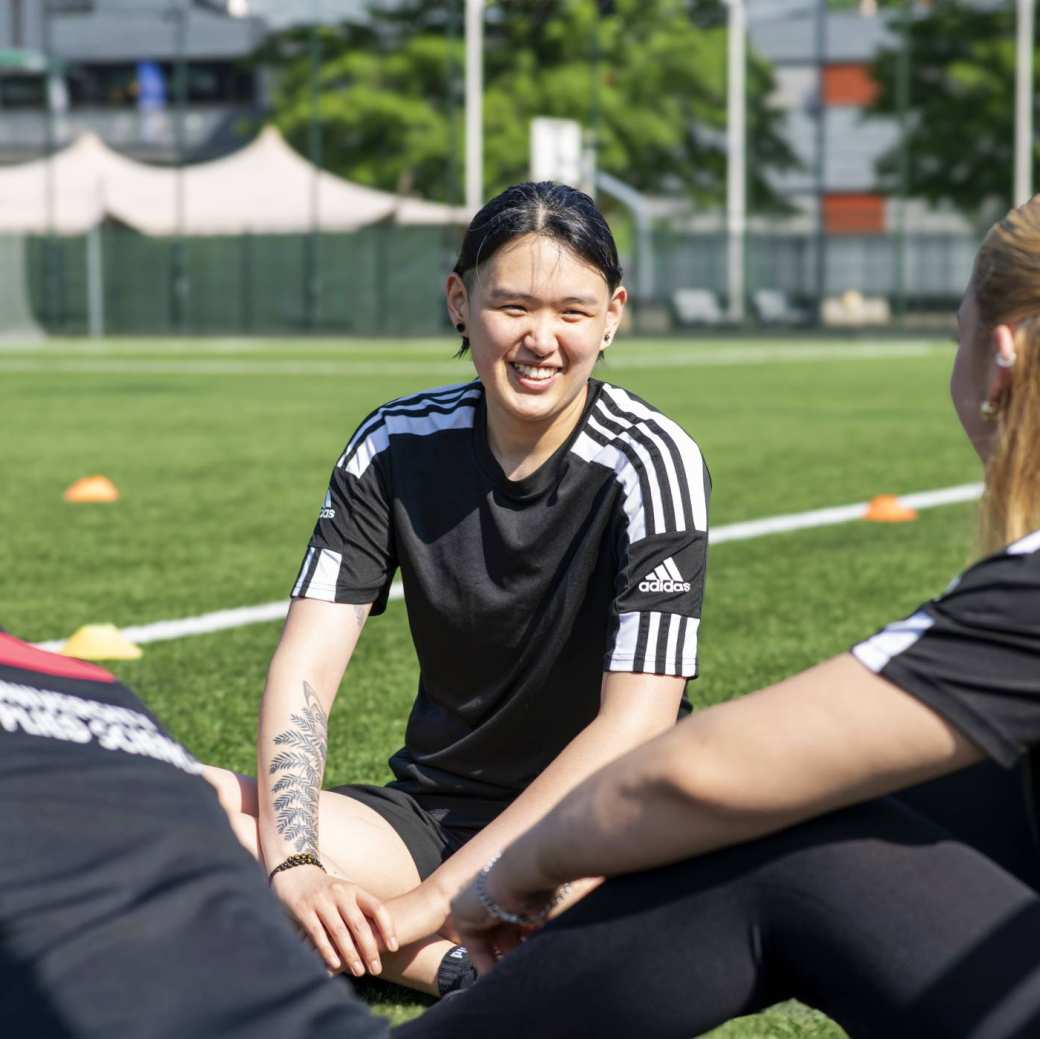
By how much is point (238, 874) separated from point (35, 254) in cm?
4323

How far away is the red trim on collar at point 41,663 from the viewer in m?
1.82

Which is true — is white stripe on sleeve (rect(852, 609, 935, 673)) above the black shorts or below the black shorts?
above

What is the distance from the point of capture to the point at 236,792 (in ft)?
11.8

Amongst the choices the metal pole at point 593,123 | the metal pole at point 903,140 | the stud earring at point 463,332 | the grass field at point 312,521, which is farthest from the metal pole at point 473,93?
the stud earring at point 463,332

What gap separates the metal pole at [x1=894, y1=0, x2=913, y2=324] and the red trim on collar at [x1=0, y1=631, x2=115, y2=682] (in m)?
42.8

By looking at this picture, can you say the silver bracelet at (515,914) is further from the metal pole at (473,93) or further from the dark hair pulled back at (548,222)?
the metal pole at (473,93)

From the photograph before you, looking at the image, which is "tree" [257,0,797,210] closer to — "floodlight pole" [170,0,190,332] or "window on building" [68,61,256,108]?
"floodlight pole" [170,0,190,332]

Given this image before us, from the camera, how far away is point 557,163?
3656 cm

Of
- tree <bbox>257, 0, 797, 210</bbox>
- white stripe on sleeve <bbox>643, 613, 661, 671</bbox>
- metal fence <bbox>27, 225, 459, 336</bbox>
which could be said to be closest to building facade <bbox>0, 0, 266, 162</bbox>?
tree <bbox>257, 0, 797, 210</bbox>

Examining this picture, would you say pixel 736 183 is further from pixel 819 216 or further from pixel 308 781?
pixel 308 781

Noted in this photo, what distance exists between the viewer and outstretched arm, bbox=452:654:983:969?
2.00 metres

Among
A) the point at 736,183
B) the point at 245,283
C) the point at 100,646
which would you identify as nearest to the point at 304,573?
the point at 100,646

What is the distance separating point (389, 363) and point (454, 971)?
2675 cm

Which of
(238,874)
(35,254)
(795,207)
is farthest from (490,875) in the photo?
(795,207)
